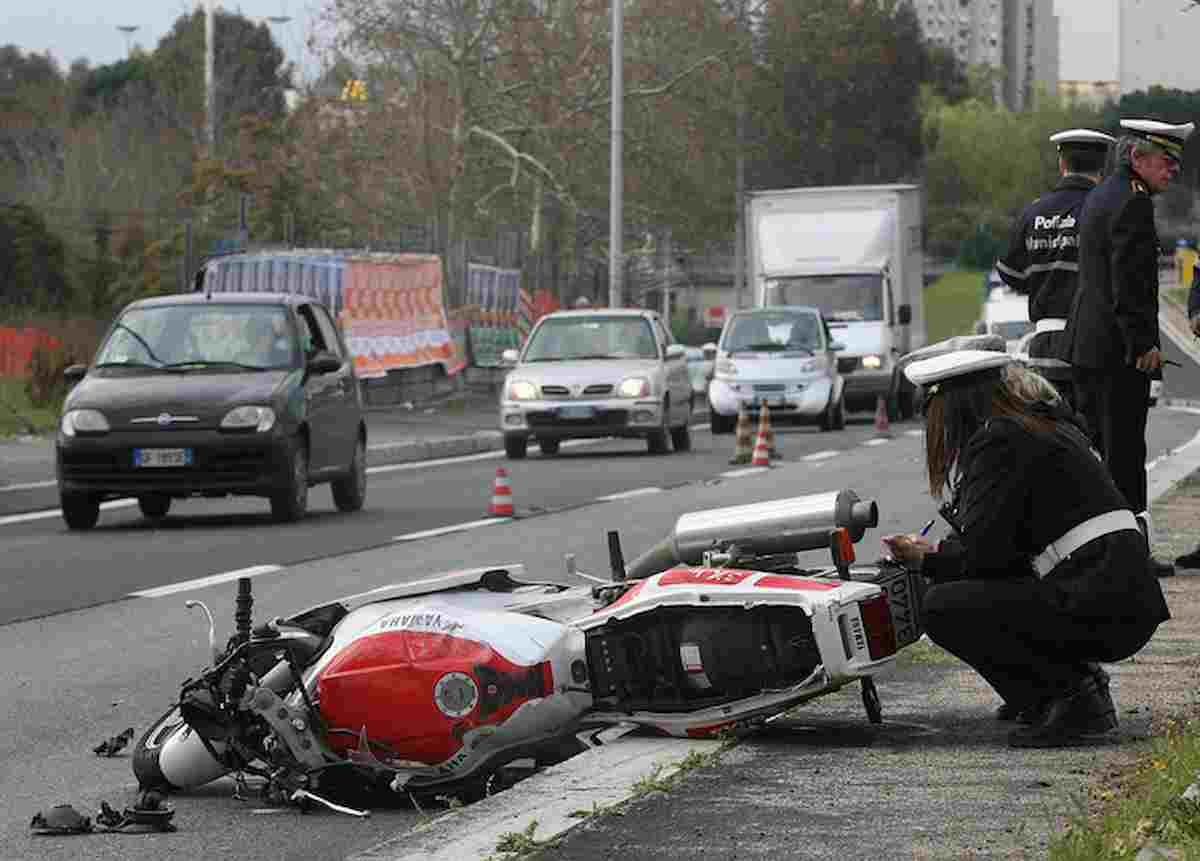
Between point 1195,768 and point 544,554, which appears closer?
point 1195,768

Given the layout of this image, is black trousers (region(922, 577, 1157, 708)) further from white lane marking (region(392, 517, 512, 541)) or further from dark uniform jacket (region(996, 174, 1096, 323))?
white lane marking (region(392, 517, 512, 541))

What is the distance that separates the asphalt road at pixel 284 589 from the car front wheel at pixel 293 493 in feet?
0.60

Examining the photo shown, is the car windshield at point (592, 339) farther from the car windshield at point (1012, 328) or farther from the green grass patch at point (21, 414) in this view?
the car windshield at point (1012, 328)

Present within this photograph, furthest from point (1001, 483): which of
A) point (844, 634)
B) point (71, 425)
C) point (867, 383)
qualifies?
point (867, 383)

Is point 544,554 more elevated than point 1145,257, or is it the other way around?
point 1145,257

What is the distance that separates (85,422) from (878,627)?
39.3 ft

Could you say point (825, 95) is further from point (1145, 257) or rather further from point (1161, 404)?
point (1145, 257)

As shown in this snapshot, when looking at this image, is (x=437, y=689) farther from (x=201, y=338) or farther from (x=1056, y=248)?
(x=201, y=338)

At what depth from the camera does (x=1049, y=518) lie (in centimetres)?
805

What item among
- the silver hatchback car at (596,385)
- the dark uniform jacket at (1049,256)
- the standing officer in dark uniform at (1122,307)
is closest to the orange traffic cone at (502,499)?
the dark uniform jacket at (1049,256)

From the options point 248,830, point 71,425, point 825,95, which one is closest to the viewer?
point 248,830

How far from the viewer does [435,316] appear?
4478cm

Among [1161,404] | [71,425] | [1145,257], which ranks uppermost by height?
[1145,257]

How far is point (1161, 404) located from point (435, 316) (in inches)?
581
